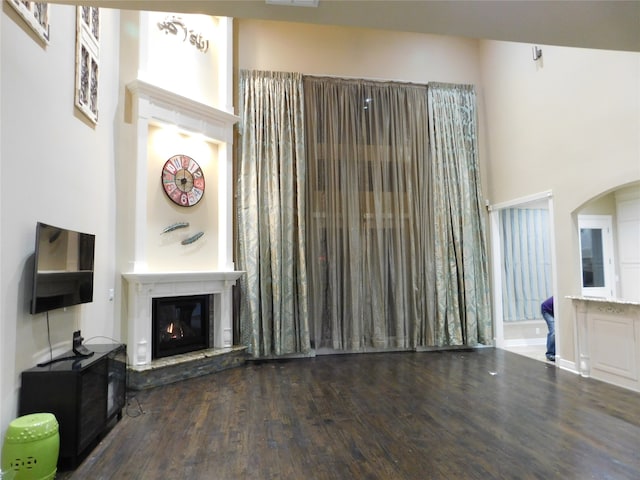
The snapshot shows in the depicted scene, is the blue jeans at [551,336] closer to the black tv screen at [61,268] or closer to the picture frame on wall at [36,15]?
the black tv screen at [61,268]

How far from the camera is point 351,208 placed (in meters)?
5.99

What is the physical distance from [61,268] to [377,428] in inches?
112

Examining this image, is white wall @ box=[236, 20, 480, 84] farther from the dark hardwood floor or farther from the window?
the dark hardwood floor

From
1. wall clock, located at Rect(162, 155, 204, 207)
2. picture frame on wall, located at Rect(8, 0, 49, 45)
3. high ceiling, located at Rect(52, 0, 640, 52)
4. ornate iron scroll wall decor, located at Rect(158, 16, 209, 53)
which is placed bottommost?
wall clock, located at Rect(162, 155, 204, 207)

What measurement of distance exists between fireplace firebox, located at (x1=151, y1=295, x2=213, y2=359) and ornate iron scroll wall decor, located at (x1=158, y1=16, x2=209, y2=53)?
3.51 m

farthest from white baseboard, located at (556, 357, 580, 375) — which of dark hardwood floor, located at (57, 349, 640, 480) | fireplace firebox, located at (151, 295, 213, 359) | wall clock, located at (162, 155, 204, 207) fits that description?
wall clock, located at (162, 155, 204, 207)

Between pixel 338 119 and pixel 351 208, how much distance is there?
4.81ft

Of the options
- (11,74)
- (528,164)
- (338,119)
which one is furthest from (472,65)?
(11,74)

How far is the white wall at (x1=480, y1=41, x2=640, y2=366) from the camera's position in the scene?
4.16 meters

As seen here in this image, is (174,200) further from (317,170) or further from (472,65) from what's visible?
(472,65)

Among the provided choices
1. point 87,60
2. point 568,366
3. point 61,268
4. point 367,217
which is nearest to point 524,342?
point 568,366

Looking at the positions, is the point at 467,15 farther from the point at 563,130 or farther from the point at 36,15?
the point at 563,130

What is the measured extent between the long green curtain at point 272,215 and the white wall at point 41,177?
1946 millimetres

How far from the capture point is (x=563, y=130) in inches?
195
